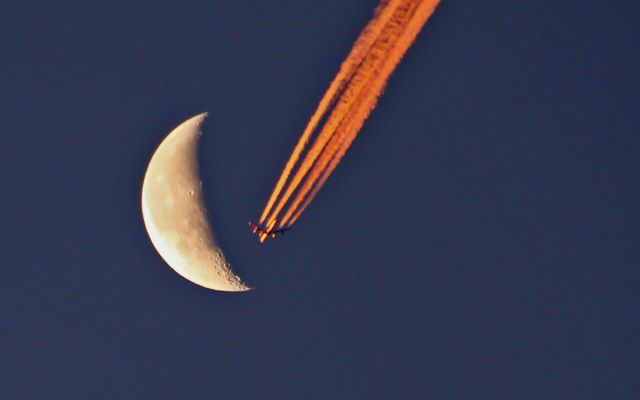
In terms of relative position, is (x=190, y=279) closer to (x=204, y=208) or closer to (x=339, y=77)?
(x=204, y=208)

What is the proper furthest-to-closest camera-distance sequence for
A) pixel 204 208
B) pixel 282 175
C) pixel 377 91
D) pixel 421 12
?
pixel 204 208, pixel 282 175, pixel 377 91, pixel 421 12

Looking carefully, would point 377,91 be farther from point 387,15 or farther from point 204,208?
point 204,208

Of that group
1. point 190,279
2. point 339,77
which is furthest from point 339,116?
point 190,279

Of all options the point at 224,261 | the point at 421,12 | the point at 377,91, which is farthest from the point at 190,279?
the point at 421,12

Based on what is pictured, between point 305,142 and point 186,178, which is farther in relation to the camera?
point 186,178

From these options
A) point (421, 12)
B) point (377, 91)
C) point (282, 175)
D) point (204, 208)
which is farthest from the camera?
point (204, 208)

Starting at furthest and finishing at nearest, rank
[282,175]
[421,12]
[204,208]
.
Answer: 1. [204,208]
2. [282,175]
3. [421,12]

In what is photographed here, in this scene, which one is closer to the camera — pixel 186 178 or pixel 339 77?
pixel 339 77

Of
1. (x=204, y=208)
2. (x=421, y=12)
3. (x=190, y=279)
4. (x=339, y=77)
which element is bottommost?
(x=190, y=279)

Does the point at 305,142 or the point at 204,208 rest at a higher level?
the point at 305,142
